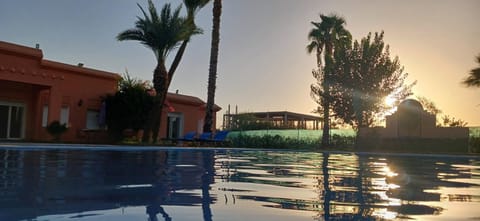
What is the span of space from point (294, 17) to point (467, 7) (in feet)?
23.1

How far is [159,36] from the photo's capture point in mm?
21203

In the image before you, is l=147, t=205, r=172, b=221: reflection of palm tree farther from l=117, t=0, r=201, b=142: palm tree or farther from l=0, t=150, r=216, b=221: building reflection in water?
l=117, t=0, r=201, b=142: palm tree

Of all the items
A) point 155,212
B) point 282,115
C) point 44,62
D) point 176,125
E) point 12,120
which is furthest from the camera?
point 282,115

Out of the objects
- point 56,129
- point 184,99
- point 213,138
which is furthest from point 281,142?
point 56,129

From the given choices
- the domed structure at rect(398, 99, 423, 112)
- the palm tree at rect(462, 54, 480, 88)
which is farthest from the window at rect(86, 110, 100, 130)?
the palm tree at rect(462, 54, 480, 88)

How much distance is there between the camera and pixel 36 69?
1952 cm

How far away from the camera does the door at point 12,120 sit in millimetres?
19953

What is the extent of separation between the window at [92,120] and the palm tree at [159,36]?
11.1 feet

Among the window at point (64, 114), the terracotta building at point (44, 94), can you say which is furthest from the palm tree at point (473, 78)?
the window at point (64, 114)

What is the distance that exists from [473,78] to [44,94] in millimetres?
21014

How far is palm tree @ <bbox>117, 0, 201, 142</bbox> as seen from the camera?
2128 centimetres

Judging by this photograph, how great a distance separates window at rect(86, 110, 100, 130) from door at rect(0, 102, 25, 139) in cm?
329

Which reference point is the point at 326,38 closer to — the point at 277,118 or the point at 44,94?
the point at 44,94

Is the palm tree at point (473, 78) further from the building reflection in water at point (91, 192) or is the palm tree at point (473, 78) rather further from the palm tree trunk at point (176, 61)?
the building reflection in water at point (91, 192)
